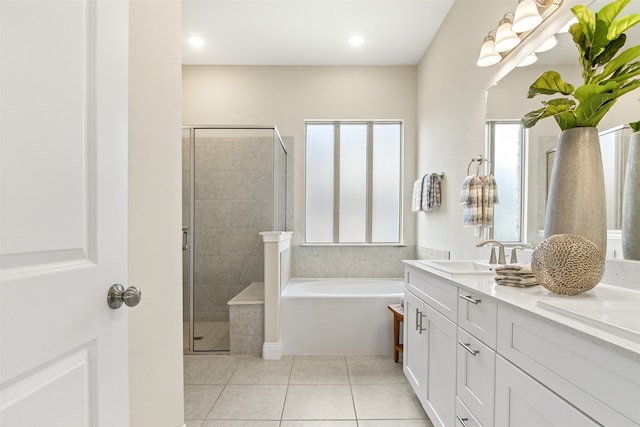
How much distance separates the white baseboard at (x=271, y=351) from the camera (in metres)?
2.66

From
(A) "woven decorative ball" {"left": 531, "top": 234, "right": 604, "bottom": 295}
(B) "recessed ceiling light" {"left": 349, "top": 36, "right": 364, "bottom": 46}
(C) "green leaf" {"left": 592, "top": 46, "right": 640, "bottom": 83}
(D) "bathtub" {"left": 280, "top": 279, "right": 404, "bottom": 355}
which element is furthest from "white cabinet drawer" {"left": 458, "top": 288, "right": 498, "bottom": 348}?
(B) "recessed ceiling light" {"left": 349, "top": 36, "right": 364, "bottom": 46}

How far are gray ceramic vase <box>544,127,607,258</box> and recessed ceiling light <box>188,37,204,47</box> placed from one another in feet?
10.9

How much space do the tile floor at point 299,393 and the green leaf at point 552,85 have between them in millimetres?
1827

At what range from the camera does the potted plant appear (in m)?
1.09

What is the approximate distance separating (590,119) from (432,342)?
1213 mm

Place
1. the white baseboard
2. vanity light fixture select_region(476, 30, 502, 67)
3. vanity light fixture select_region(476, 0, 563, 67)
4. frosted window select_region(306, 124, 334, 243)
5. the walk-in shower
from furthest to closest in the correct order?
frosted window select_region(306, 124, 334, 243) < the walk-in shower < the white baseboard < vanity light fixture select_region(476, 30, 502, 67) < vanity light fixture select_region(476, 0, 563, 67)

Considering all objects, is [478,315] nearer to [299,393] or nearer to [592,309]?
[592,309]

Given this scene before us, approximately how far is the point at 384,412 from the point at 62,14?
2.26m

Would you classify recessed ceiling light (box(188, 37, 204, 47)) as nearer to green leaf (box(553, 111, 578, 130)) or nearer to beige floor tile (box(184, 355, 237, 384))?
beige floor tile (box(184, 355, 237, 384))

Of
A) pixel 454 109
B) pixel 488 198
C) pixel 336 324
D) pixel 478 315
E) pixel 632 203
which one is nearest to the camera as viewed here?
pixel 632 203

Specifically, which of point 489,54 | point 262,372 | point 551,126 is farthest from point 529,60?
point 262,372

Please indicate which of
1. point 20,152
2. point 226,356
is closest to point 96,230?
point 20,152

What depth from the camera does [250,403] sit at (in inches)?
79.4

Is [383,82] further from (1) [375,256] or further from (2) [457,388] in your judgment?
(2) [457,388]
